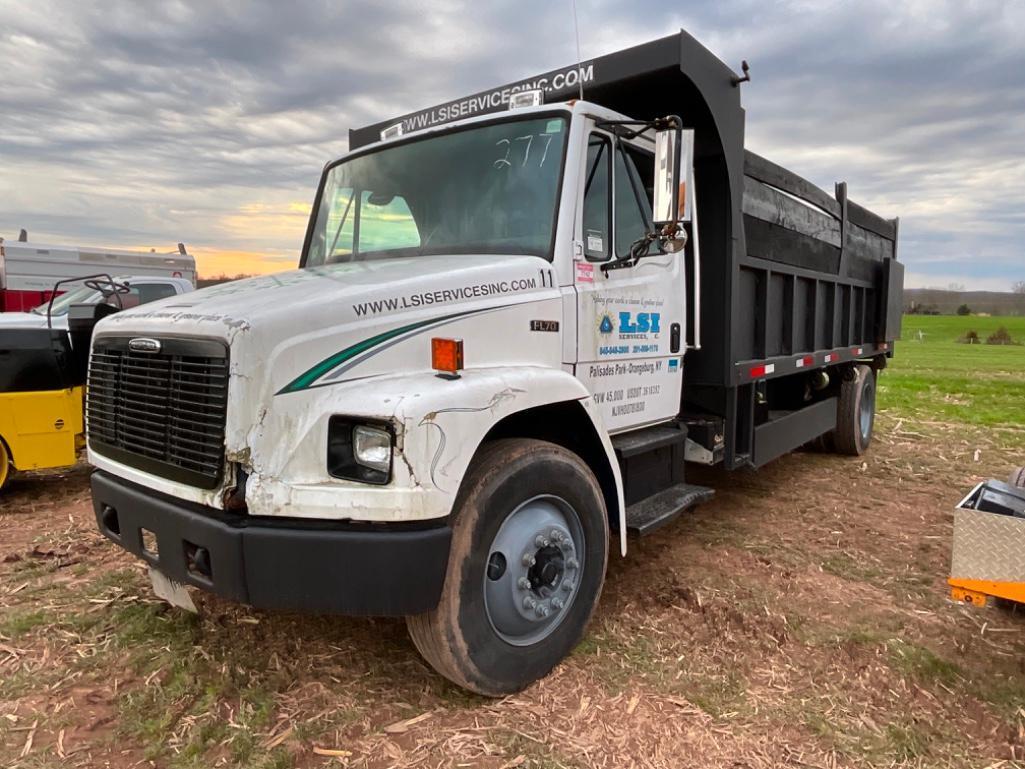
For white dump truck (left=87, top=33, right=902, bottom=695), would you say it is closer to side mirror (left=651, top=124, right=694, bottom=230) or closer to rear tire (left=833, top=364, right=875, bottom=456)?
side mirror (left=651, top=124, right=694, bottom=230)

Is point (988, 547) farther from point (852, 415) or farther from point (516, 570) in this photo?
point (852, 415)

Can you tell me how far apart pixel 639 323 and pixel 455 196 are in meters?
1.23

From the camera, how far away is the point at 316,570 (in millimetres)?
2529

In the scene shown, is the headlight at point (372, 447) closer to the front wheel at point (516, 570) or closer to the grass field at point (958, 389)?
the front wheel at point (516, 570)

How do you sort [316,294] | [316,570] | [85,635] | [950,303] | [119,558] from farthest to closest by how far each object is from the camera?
[950,303] < [119,558] < [85,635] < [316,294] < [316,570]

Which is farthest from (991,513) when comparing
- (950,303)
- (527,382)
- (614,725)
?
(950,303)

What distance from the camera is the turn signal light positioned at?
2.88 meters

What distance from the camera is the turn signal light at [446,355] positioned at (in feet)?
9.44

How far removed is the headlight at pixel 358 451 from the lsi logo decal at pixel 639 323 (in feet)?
5.74

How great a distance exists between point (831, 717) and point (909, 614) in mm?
1307

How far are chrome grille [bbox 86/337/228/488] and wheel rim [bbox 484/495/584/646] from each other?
118cm

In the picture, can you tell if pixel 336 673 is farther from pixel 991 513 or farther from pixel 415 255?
pixel 991 513

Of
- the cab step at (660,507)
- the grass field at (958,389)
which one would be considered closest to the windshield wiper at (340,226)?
the cab step at (660,507)

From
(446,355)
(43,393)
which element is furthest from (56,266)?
(446,355)
